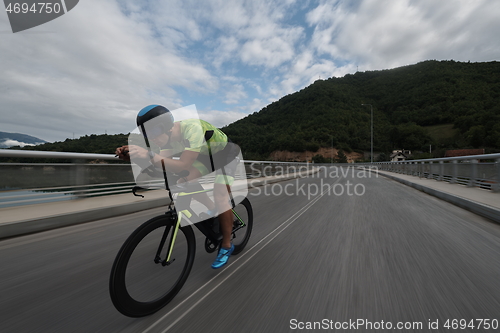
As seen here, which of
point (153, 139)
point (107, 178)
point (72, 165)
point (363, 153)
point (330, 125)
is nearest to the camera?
point (153, 139)

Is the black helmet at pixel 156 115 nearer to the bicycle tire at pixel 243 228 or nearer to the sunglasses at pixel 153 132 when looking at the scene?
the sunglasses at pixel 153 132

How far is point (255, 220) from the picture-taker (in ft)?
18.1

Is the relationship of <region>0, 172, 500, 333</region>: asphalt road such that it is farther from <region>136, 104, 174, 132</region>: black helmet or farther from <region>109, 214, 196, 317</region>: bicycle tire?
<region>136, 104, 174, 132</region>: black helmet

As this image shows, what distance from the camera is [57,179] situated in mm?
5715

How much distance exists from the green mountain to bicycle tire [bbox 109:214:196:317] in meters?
79.8

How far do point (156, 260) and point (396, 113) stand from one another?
11282 centimetres

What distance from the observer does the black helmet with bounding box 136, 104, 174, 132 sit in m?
2.08

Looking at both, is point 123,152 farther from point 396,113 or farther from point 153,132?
point 396,113

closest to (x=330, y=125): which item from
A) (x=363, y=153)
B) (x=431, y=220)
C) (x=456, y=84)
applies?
(x=363, y=153)

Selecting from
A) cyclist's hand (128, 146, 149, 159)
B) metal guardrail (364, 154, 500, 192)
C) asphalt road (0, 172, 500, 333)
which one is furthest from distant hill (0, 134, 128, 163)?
metal guardrail (364, 154, 500, 192)

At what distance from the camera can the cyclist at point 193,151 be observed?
209cm

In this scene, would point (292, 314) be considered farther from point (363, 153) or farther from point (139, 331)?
point (363, 153)

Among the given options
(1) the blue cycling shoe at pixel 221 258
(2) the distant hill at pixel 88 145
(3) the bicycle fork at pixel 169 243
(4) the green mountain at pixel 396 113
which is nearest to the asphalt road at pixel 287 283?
(1) the blue cycling shoe at pixel 221 258

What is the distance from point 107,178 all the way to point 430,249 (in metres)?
7.43
